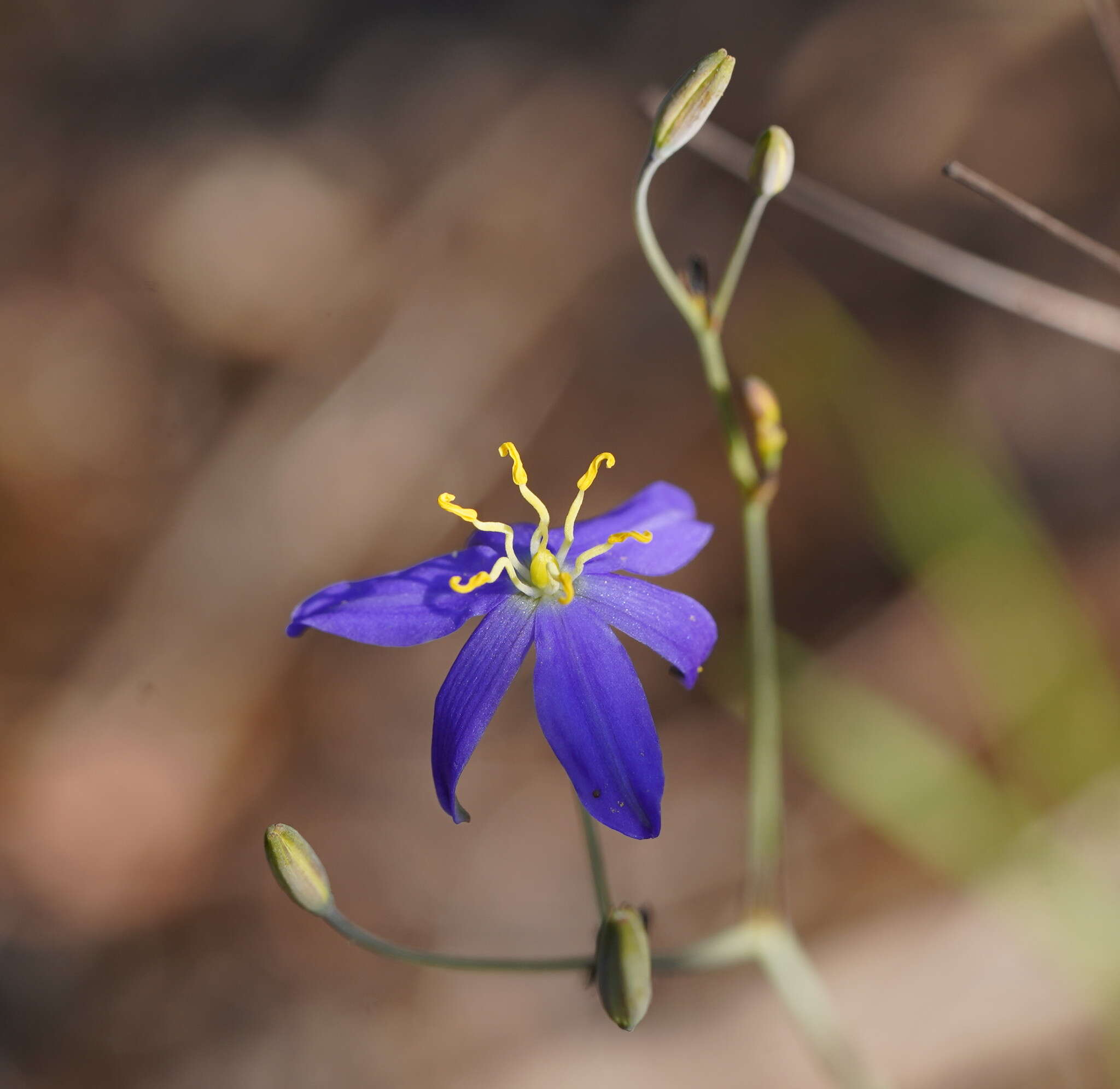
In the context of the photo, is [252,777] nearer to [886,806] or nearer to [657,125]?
[886,806]

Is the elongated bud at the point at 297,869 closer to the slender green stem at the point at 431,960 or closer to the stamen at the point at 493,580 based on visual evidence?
the slender green stem at the point at 431,960

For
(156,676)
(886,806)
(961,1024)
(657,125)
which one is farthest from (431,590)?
(961,1024)

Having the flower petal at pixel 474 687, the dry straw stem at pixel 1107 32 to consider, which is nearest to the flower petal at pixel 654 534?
the flower petal at pixel 474 687

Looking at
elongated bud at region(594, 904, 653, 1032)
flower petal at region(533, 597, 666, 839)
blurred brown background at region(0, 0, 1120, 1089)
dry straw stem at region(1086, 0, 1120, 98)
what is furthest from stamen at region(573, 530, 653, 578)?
blurred brown background at region(0, 0, 1120, 1089)

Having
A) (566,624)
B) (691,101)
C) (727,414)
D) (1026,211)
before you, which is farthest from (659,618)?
(1026,211)

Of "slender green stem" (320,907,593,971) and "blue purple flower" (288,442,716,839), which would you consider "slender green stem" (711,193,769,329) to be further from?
"slender green stem" (320,907,593,971)

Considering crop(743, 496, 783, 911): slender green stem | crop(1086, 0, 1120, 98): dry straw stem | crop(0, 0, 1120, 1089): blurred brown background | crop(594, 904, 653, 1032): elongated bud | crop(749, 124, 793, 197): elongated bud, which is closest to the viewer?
crop(594, 904, 653, 1032): elongated bud
